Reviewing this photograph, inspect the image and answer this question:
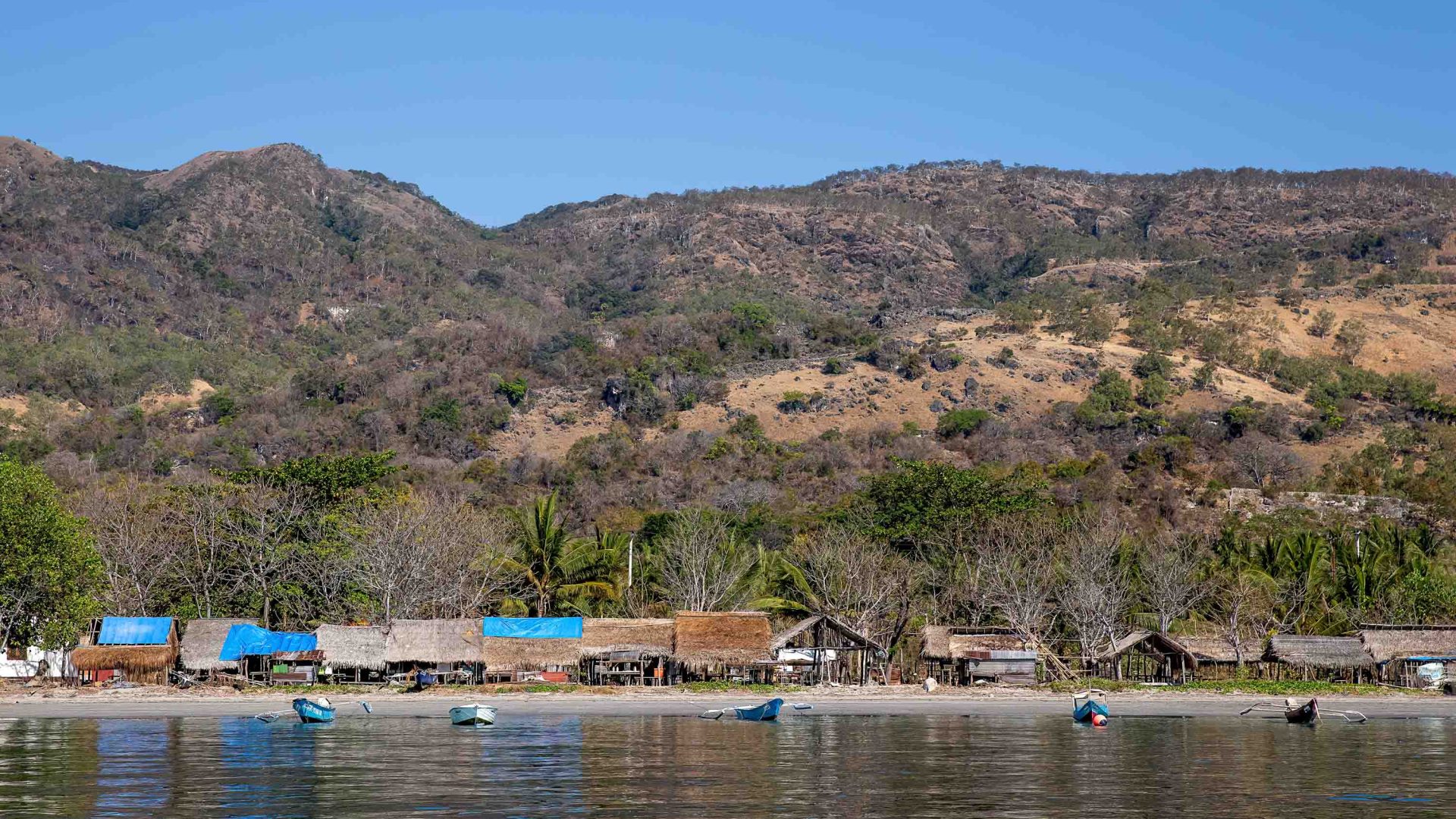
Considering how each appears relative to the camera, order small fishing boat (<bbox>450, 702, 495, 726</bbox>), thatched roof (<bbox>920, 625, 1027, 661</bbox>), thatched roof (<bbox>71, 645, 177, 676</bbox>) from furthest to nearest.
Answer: thatched roof (<bbox>920, 625, 1027, 661</bbox>)
thatched roof (<bbox>71, 645, 177, 676</bbox>)
small fishing boat (<bbox>450, 702, 495, 726</bbox>)

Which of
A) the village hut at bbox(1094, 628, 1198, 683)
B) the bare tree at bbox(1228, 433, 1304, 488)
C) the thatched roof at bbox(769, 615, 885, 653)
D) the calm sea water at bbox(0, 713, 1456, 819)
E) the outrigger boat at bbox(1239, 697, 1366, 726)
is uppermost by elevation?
the bare tree at bbox(1228, 433, 1304, 488)

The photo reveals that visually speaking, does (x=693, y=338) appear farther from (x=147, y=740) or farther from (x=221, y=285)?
(x=147, y=740)

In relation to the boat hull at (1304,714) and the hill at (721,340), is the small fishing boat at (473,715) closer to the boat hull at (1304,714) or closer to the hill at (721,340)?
the boat hull at (1304,714)

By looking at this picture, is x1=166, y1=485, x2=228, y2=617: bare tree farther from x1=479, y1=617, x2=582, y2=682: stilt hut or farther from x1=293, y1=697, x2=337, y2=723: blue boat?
x1=293, y1=697, x2=337, y2=723: blue boat

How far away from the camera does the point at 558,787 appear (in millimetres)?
27734

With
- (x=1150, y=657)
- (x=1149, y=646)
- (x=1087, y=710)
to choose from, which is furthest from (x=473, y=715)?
(x=1150, y=657)

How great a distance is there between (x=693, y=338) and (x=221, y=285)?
65893 millimetres

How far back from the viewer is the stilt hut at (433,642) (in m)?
52.0

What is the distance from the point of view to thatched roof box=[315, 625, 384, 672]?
52.0 meters

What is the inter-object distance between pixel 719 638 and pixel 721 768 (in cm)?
2083

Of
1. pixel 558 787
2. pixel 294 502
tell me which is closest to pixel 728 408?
pixel 294 502

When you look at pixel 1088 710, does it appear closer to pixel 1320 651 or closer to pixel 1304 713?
pixel 1304 713

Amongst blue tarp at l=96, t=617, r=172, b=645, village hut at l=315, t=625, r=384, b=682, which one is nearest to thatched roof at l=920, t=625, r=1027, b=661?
village hut at l=315, t=625, r=384, b=682

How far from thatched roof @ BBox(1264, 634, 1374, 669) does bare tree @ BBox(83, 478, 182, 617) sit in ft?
134
